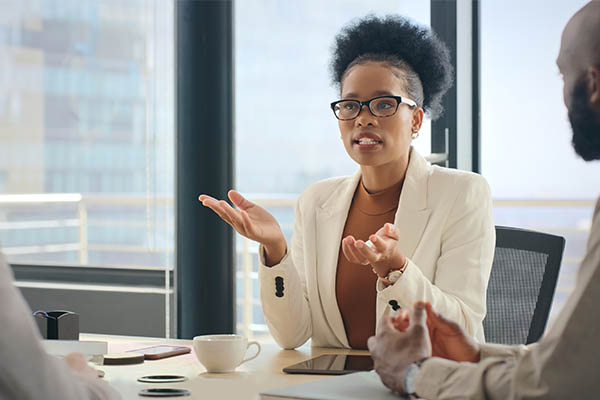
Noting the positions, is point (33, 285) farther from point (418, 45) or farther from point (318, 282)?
point (418, 45)

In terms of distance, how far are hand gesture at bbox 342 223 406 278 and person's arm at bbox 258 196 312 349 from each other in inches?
12.3

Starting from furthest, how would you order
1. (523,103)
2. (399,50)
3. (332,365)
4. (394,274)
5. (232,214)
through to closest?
1. (523,103)
2. (399,50)
3. (232,214)
4. (394,274)
5. (332,365)

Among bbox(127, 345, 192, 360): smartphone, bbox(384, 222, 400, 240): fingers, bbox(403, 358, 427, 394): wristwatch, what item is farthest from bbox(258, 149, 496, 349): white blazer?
bbox(403, 358, 427, 394): wristwatch

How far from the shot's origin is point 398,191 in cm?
238

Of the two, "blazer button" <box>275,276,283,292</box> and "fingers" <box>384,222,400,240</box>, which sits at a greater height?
"fingers" <box>384,222,400,240</box>

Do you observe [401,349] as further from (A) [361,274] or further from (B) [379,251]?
(A) [361,274]

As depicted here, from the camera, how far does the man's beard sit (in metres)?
1.10

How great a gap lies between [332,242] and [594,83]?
1.33m

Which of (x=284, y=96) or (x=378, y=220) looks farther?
(x=284, y=96)

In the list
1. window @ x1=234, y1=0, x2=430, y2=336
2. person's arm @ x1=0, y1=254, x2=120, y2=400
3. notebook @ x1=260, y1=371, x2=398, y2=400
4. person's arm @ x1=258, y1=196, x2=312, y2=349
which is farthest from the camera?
window @ x1=234, y1=0, x2=430, y2=336

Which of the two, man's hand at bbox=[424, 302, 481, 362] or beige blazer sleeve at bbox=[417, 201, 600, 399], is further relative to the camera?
man's hand at bbox=[424, 302, 481, 362]

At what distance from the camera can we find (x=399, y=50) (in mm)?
2398

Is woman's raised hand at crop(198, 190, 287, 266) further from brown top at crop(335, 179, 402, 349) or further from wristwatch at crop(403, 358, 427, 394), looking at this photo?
wristwatch at crop(403, 358, 427, 394)

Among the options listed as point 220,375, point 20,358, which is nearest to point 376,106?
point 220,375
